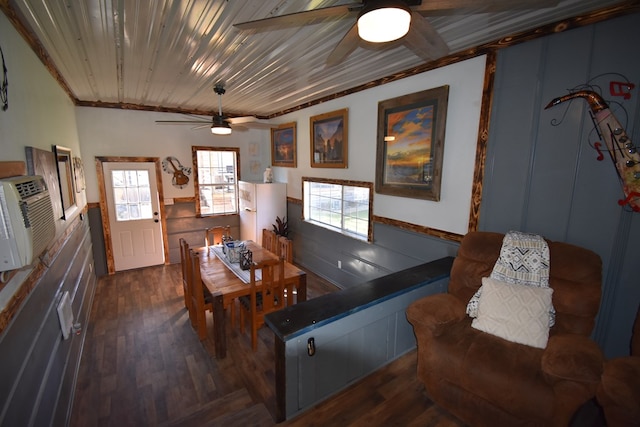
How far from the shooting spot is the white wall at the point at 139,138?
4.30m

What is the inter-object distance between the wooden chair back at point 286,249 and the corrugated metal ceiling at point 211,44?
1830mm

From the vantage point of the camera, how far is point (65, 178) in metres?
2.85

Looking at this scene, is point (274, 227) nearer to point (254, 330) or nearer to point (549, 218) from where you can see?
point (254, 330)

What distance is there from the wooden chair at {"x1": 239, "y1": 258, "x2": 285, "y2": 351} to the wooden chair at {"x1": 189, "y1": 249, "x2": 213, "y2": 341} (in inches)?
16.7

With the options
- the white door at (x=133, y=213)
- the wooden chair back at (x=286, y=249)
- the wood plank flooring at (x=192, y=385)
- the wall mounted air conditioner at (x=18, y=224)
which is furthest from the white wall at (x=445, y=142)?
the white door at (x=133, y=213)

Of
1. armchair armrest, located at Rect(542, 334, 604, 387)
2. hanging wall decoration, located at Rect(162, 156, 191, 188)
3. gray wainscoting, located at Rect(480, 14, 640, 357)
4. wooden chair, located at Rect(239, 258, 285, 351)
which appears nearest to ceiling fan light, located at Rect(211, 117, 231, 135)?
wooden chair, located at Rect(239, 258, 285, 351)

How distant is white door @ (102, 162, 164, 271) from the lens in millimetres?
4547

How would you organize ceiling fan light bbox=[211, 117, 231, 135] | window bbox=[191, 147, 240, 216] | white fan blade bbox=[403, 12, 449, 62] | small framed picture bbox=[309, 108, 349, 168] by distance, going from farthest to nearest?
1. window bbox=[191, 147, 240, 216]
2. small framed picture bbox=[309, 108, 349, 168]
3. ceiling fan light bbox=[211, 117, 231, 135]
4. white fan blade bbox=[403, 12, 449, 62]

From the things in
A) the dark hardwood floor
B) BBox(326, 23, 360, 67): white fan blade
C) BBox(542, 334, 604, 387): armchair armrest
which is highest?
BBox(326, 23, 360, 67): white fan blade

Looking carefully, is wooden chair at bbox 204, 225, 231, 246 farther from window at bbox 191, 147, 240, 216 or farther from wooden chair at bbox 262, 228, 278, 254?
window at bbox 191, 147, 240, 216

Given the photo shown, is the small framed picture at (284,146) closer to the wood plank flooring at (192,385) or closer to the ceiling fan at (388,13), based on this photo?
the wood plank flooring at (192,385)

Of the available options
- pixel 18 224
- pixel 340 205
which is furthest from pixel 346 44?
pixel 340 205

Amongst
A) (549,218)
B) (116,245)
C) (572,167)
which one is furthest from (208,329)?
(572,167)

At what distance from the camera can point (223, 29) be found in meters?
1.97
